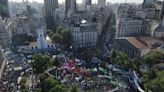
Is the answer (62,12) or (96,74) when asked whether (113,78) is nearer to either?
(96,74)

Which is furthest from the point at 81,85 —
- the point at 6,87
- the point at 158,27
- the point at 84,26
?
the point at 158,27

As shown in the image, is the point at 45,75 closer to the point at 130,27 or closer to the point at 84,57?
the point at 84,57

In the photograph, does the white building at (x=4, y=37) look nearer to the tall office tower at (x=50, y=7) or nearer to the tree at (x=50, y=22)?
the tree at (x=50, y=22)

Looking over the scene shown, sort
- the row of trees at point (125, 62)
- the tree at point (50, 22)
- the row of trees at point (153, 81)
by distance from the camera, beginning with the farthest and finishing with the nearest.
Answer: the tree at point (50, 22)
the row of trees at point (125, 62)
the row of trees at point (153, 81)

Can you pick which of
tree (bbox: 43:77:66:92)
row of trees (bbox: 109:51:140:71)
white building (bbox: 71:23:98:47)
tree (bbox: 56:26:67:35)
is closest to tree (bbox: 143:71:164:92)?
row of trees (bbox: 109:51:140:71)

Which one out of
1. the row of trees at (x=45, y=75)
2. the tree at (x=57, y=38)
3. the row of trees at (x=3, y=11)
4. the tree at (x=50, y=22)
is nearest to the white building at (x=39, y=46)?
the tree at (x=57, y=38)

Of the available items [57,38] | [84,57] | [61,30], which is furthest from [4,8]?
[84,57]

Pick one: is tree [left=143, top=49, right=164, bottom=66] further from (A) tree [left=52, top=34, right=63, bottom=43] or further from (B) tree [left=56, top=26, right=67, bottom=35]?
(B) tree [left=56, top=26, right=67, bottom=35]
